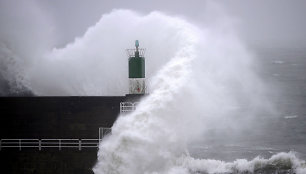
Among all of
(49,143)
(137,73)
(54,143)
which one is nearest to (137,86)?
(137,73)

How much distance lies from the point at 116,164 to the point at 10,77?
11.9 m

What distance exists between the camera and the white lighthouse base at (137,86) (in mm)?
27734

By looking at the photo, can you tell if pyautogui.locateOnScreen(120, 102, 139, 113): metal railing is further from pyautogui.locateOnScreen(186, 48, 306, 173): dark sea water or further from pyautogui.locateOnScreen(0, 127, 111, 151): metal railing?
pyautogui.locateOnScreen(186, 48, 306, 173): dark sea water

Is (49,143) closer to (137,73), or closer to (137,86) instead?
(137,86)

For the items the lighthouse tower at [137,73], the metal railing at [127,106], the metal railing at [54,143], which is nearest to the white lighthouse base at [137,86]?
the lighthouse tower at [137,73]

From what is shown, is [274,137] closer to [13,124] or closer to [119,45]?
[119,45]

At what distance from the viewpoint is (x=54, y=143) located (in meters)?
27.4

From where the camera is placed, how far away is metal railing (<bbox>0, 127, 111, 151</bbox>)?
26.9 meters

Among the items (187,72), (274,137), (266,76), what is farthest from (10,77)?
(266,76)

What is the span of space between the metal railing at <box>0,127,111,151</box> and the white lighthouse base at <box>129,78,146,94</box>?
2.03m

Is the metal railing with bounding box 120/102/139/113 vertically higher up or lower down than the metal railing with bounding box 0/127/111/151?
higher up

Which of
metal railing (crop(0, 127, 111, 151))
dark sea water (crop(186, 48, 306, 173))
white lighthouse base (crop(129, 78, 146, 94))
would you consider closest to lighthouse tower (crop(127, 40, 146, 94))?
white lighthouse base (crop(129, 78, 146, 94))

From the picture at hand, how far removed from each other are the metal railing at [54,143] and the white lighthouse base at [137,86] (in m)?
2.03

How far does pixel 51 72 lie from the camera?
120 feet
